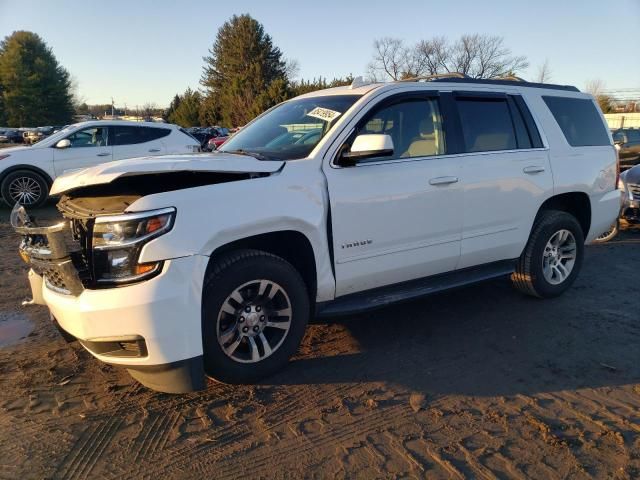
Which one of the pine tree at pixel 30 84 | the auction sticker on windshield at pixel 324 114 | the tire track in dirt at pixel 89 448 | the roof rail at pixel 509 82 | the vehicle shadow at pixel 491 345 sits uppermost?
the pine tree at pixel 30 84

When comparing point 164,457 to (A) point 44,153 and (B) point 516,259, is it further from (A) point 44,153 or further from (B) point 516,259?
(A) point 44,153

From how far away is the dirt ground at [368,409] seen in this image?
2.66 meters

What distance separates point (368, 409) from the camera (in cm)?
316

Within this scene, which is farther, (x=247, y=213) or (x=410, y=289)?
(x=410, y=289)

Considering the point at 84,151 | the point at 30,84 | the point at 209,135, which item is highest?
the point at 30,84

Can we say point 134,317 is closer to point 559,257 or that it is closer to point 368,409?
point 368,409

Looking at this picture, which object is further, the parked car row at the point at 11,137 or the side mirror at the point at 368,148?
the parked car row at the point at 11,137

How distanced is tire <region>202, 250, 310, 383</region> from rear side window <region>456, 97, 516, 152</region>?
1995 mm

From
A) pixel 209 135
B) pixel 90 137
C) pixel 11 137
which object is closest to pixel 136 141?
pixel 90 137

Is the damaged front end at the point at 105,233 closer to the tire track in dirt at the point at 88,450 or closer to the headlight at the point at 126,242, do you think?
the headlight at the point at 126,242

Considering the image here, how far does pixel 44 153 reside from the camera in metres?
10.3

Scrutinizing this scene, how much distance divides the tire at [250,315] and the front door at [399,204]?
1.38ft

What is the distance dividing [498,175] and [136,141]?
350 inches

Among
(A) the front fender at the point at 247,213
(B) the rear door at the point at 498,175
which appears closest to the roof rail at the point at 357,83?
(B) the rear door at the point at 498,175
